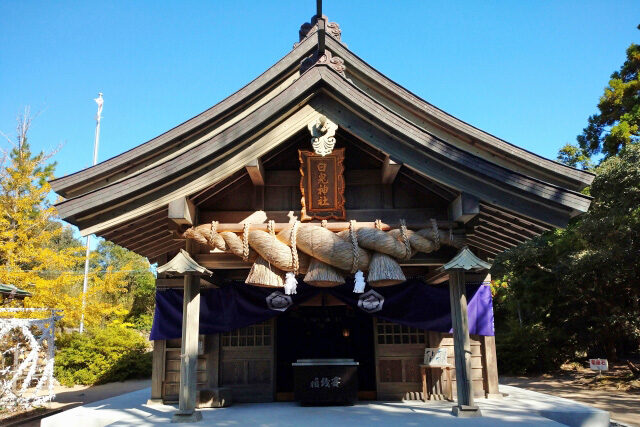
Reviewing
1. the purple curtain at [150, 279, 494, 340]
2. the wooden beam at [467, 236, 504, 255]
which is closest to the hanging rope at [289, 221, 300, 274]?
the purple curtain at [150, 279, 494, 340]

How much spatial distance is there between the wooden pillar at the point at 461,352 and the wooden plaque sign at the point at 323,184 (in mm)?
1965

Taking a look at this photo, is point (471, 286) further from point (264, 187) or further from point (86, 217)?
point (86, 217)

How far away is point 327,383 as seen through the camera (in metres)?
7.54

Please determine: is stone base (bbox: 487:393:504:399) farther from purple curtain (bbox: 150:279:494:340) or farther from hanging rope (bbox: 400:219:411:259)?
hanging rope (bbox: 400:219:411:259)

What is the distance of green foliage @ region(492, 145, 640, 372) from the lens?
50.1 feet

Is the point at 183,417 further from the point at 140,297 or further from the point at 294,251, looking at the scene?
the point at 140,297

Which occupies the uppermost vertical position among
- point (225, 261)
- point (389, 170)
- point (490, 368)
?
point (389, 170)

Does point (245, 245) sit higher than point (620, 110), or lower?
lower

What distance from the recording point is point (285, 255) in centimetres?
607

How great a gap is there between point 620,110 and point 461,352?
20.2 m

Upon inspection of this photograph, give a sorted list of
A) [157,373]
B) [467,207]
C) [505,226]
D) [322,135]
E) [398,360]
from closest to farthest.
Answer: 1. [467,207]
2. [322,135]
3. [505,226]
4. [157,373]
5. [398,360]

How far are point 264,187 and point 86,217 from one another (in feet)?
8.76

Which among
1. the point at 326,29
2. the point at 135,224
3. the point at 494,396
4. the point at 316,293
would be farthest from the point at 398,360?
the point at 326,29

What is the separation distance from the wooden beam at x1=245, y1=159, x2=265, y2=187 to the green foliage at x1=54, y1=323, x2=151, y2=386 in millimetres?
15226
